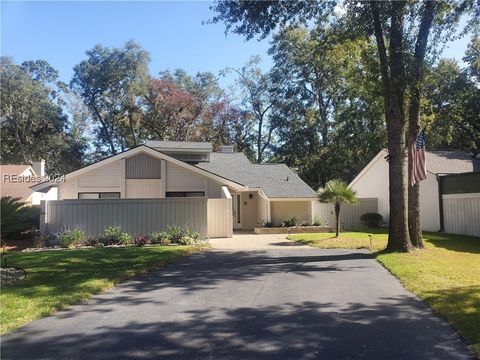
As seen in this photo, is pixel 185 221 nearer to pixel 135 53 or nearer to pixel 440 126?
pixel 440 126

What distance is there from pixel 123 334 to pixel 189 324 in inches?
36.9

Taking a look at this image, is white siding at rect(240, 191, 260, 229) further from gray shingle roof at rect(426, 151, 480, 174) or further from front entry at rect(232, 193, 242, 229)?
gray shingle roof at rect(426, 151, 480, 174)

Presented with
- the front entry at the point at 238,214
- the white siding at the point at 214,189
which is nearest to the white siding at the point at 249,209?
the front entry at the point at 238,214

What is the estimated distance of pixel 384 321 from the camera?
22.5 feet

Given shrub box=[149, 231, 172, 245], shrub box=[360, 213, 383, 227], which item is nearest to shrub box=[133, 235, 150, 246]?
shrub box=[149, 231, 172, 245]

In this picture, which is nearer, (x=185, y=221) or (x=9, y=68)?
(x=185, y=221)

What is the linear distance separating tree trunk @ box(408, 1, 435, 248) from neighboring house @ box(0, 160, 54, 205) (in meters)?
23.8

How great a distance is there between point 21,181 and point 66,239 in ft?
59.4

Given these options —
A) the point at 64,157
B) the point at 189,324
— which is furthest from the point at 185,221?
the point at 64,157

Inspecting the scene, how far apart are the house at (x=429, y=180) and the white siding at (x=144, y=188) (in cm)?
1280

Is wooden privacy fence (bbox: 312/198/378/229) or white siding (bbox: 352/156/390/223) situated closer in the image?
wooden privacy fence (bbox: 312/198/378/229)

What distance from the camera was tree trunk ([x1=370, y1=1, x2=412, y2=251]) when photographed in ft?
51.3

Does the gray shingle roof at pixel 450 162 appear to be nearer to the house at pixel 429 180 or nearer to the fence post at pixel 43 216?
the house at pixel 429 180

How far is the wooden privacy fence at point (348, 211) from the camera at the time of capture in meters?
31.1
